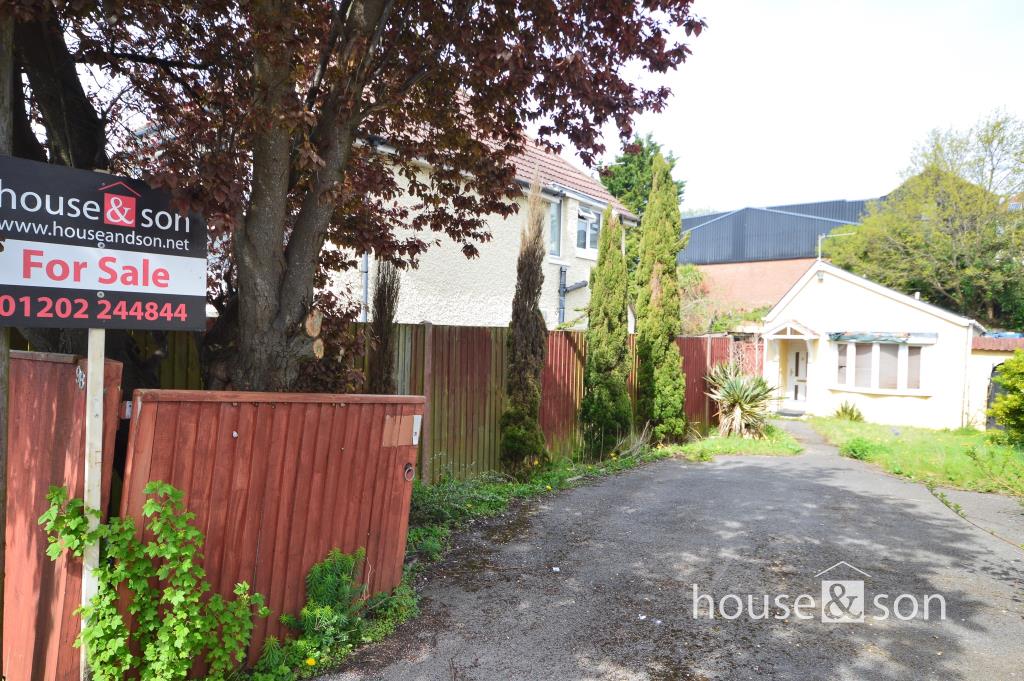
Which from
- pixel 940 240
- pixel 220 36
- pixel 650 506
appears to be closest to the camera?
pixel 220 36

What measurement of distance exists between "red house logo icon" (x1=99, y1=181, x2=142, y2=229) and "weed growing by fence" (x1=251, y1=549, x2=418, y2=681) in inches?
94.1

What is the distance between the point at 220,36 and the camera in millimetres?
5230

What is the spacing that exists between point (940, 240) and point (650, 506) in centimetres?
2576

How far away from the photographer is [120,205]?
356cm

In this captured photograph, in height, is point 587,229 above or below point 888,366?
above

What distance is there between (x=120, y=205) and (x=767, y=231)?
4304 centimetres

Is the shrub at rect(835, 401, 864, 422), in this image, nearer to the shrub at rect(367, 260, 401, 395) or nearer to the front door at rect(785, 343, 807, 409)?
the front door at rect(785, 343, 807, 409)

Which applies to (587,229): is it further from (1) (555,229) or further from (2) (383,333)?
(2) (383,333)

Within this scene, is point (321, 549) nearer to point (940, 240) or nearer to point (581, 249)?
point (581, 249)

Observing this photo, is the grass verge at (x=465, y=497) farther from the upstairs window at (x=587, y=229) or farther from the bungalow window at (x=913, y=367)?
the bungalow window at (x=913, y=367)

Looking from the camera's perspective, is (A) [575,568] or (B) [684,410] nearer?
(A) [575,568]

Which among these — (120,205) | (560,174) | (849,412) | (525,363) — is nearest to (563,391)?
(525,363)

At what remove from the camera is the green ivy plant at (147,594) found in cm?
321

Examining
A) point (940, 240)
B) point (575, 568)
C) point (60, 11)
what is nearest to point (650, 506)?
point (575, 568)
